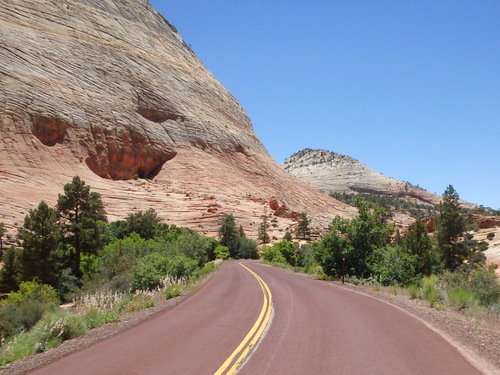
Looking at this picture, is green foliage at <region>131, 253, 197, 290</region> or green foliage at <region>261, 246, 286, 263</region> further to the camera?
green foliage at <region>261, 246, 286, 263</region>

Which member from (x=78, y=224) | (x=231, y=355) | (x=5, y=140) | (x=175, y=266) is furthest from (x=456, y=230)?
(x=5, y=140)

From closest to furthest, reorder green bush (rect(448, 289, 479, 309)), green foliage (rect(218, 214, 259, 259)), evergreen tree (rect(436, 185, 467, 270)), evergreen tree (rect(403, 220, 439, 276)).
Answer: green bush (rect(448, 289, 479, 309)) < evergreen tree (rect(403, 220, 439, 276)) < evergreen tree (rect(436, 185, 467, 270)) < green foliage (rect(218, 214, 259, 259))

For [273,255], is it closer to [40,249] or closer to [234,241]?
[234,241]

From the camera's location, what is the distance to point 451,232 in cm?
3491

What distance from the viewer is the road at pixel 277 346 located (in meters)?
5.16

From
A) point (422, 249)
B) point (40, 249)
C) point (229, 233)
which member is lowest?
point (40, 249)

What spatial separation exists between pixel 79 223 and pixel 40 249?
322cm

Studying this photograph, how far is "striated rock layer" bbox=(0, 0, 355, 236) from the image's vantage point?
49844 millimetres

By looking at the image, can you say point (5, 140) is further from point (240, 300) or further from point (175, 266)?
point (240, 300)

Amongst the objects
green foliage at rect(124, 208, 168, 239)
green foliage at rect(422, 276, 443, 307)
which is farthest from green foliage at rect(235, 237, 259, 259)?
green foliage at rect(422, 276, 443, 307)

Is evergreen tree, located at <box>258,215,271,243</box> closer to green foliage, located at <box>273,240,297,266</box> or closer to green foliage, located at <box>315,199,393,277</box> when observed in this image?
green foliage, located at <box>273,240,297,266</box>

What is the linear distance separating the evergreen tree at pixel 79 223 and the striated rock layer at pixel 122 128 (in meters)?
11.0

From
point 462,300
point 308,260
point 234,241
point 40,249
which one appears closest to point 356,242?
point 462,300

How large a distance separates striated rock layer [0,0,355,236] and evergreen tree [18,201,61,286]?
11.7 metres
